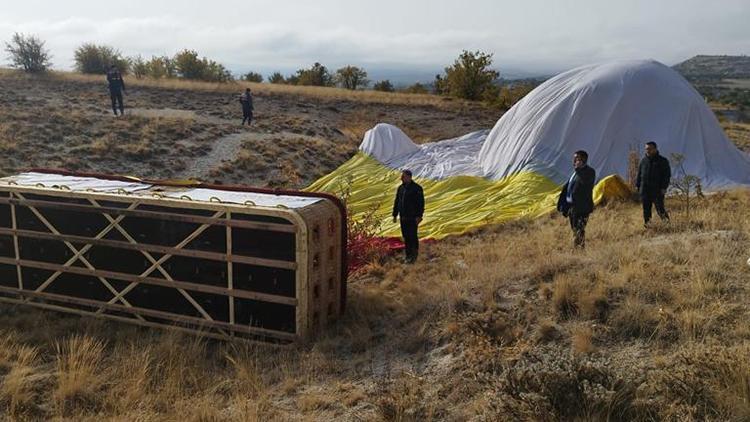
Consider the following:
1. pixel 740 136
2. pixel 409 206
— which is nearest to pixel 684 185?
pixel 409 206

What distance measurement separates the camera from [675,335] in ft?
15.9

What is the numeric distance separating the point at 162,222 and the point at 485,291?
375 cm

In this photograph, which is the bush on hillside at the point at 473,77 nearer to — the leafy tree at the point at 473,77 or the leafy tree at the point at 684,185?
the leafy tree at the point at 473,77

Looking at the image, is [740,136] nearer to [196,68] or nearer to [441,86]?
[441,86]

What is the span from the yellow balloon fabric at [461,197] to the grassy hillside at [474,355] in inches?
144

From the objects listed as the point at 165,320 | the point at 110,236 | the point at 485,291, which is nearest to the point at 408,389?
the point at 485,291

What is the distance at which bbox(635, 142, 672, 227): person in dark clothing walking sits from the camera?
887 cm

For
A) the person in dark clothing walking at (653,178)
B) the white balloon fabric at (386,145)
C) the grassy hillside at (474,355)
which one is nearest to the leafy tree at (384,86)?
the white balloon fabric at (386,145)

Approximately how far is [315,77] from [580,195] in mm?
47277

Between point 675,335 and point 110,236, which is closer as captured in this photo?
point 675,335

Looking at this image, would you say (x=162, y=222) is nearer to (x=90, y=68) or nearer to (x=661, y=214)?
(x=661, y=214)

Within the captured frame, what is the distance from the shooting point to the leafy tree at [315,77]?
174 feet

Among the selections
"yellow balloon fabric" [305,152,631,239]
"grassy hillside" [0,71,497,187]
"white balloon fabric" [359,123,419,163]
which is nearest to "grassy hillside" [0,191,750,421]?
"yellow balloon fabric" [305,152,631,239]

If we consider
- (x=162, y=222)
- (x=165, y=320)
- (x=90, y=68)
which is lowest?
(x=165, y=320)
